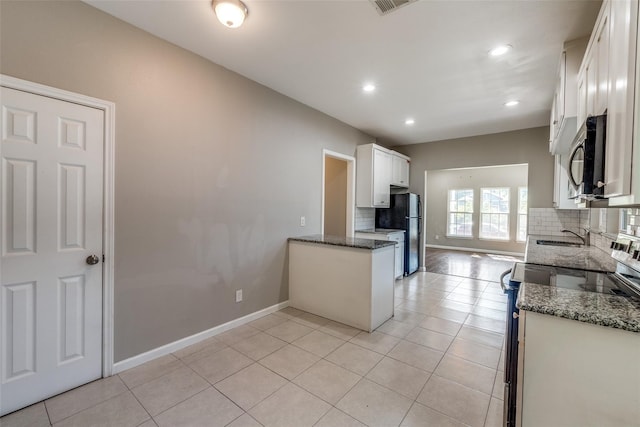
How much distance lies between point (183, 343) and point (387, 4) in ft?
10.5

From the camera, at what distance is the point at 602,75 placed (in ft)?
4.23

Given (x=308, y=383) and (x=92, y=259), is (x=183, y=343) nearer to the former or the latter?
(x=92, y=259)

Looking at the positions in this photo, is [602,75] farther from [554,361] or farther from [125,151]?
[125,151]

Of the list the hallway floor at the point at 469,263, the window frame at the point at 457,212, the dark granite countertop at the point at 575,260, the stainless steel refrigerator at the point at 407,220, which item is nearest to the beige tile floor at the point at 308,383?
the dark granite countertop at the point at 575,260

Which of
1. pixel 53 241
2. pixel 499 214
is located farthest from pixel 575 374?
pixel 499 214

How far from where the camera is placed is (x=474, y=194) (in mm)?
8250

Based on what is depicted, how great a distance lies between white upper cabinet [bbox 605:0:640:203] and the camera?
94cm

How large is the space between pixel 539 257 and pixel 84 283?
3.59 metres

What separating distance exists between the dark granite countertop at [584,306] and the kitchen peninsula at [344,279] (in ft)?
5.49

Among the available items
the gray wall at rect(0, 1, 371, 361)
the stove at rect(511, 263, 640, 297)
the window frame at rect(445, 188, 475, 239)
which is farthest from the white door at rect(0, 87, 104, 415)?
the window frame at rect(445, 188, 475, 239)

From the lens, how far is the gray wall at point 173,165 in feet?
6.08

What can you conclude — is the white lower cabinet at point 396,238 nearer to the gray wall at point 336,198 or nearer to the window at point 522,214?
the gray wall at point 336,198

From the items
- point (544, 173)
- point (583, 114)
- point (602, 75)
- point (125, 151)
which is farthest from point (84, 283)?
point (544, 173)

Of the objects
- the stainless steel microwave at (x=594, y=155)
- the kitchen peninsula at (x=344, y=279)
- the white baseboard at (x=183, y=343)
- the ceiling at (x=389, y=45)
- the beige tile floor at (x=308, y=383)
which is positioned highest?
the ceiling at (x=389, y=45)
